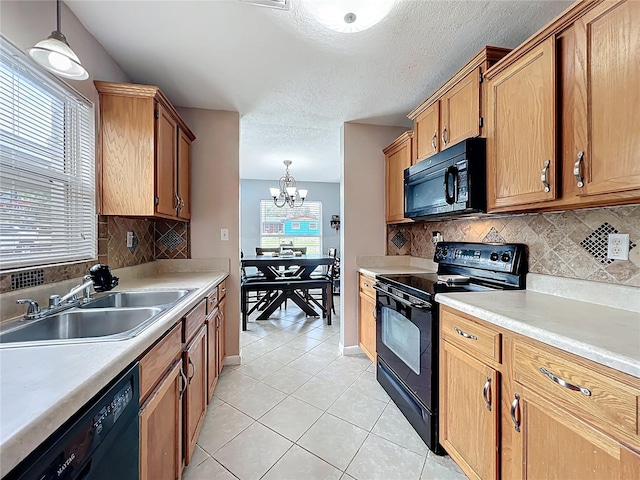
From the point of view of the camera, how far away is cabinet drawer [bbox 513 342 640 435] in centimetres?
76

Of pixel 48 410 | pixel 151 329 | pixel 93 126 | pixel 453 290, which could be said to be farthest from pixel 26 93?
pixel 453 290

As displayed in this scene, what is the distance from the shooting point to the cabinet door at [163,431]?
3.17ft

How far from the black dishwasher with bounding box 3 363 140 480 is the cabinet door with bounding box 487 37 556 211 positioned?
172 centimetres

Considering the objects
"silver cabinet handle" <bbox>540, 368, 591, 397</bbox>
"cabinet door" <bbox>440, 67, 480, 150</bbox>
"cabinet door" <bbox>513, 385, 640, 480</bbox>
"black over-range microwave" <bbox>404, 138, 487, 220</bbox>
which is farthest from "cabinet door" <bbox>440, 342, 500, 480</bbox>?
"cabinet door" <bbox>440, 67, 480, 150</bbox>

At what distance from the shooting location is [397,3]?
1424 millimetres

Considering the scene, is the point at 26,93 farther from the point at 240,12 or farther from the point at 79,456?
the point at 79,456

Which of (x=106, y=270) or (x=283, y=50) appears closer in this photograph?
(x=106, y=270)

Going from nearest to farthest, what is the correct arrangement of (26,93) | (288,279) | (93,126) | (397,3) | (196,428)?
(26,93)
(397,3)
(196,428)
(93,126)
(288,279)

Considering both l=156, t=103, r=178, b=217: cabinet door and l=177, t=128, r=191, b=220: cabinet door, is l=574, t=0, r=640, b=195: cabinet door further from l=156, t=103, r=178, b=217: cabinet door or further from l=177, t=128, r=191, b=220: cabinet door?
l=177, t=128, r=191, b=220: cabinet door

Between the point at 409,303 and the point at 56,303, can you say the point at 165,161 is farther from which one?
the point at 409,303

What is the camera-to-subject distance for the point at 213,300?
207cm

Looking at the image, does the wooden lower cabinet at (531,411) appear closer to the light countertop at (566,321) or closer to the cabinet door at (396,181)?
the light countertop at (566,321)

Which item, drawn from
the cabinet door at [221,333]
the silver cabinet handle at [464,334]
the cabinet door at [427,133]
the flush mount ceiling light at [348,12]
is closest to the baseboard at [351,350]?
the cabinet door at [221,333]

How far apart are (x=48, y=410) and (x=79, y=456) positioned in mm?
172
